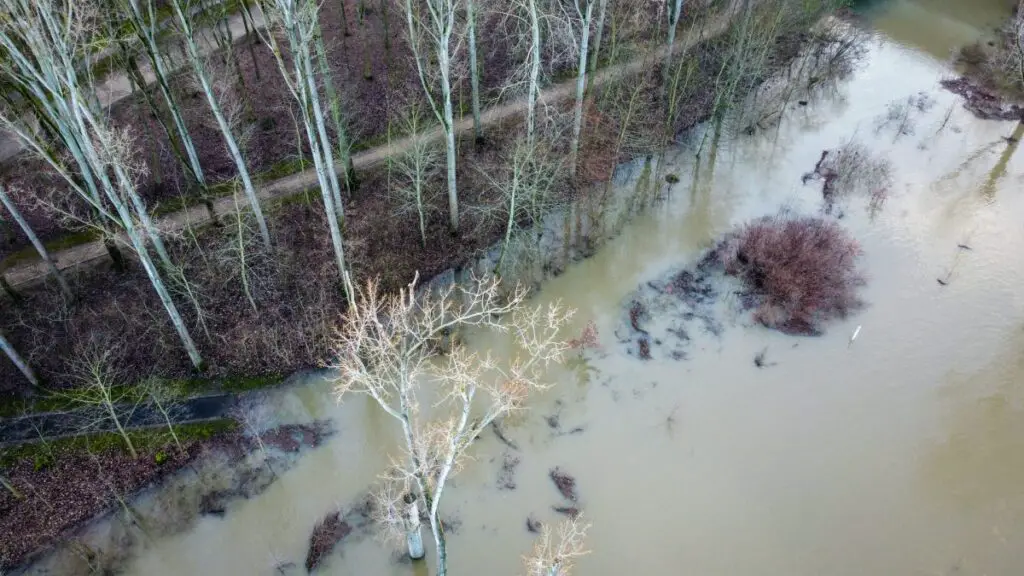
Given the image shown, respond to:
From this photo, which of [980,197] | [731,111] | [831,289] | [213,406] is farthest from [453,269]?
[980,197]

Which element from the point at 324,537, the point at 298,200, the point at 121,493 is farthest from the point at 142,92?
the point at 324,537

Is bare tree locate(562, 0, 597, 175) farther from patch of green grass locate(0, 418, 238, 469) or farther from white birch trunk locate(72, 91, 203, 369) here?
patch of green grass locate(0, 418, 238, 469)

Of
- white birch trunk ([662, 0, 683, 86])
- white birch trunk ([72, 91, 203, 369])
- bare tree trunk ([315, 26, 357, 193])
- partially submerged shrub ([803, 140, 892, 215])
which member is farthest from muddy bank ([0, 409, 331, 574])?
partially submerged shrub ([803, 140, 892, 215])

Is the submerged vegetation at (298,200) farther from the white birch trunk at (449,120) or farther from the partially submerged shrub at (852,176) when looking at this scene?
the partially submerged shrub at (852,176)

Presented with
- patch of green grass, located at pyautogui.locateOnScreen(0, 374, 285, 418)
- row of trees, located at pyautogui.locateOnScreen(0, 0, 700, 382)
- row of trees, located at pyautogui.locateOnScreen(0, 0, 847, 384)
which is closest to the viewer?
row of trees, located at pyautogui.locateOnScreen(0, 0, 700, 382)

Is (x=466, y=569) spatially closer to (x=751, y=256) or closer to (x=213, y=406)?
(x=213, y=406)

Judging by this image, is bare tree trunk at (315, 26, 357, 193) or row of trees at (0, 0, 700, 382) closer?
row of trees at (0, 0, 700, 382)
